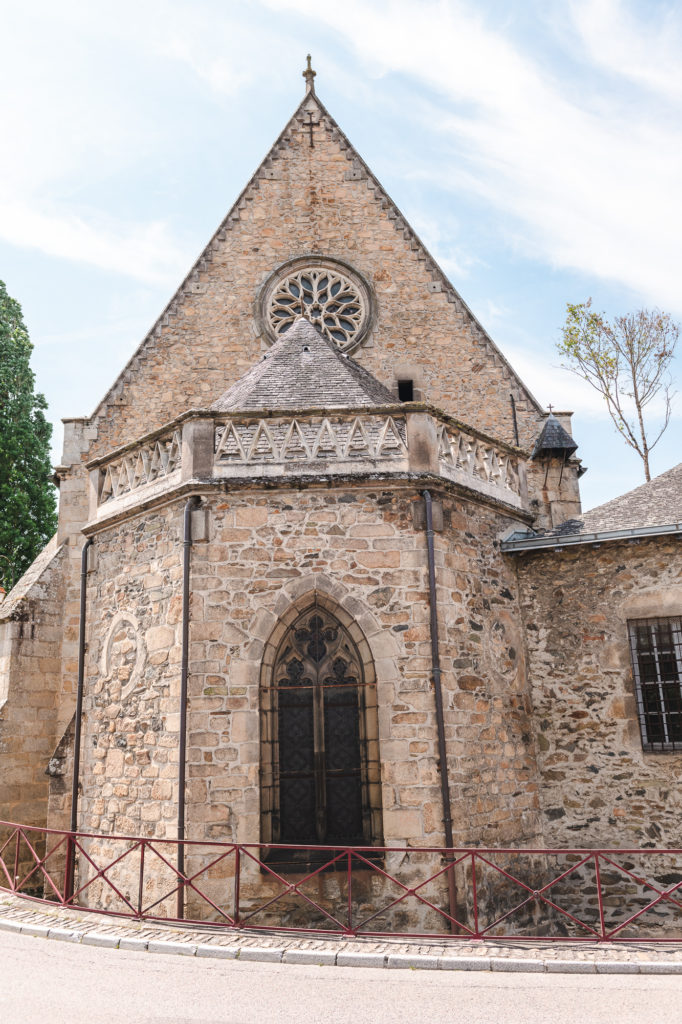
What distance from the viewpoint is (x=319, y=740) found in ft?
28.3

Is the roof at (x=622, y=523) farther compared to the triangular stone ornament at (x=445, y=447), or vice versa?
the roof at (x=622, y=523)

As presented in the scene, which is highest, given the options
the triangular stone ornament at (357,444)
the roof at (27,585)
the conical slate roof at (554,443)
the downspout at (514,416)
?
the downspout at (514,416)

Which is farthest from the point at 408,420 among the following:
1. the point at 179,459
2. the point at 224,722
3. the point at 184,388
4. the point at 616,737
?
the point at 184,388

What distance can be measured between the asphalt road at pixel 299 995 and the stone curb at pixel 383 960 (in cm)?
10

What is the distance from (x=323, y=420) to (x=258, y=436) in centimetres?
76

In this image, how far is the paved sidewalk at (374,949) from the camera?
20.1 ft

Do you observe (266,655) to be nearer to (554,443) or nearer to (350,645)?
Answer: (350,645)

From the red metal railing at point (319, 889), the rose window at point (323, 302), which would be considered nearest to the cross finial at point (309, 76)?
the rose window at point (323, 302)

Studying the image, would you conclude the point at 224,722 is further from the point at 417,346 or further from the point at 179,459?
the point at 417,346

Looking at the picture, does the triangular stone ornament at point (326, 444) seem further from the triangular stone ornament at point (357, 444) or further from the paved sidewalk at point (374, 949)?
the paved sidewalk at point (374, 949)

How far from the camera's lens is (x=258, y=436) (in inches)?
365

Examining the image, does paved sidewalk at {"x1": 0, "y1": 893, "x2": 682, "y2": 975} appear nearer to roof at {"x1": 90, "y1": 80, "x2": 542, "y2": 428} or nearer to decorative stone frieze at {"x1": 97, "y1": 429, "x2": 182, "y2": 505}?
decorative stone frieze at {"x1": 97, "y1": 429, "x2": 182, "y2": 505}

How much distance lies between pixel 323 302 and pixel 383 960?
11627mm

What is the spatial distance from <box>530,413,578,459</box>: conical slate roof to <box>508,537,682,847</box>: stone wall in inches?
129
